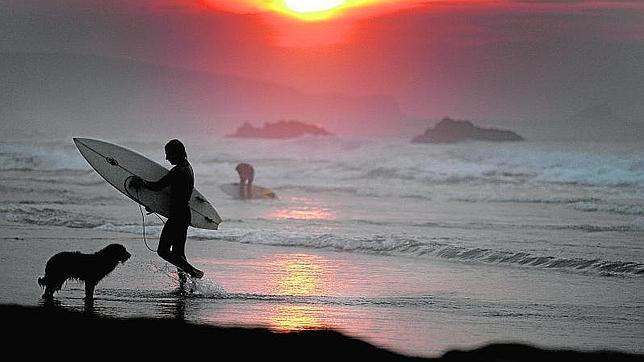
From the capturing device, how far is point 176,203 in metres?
8.52

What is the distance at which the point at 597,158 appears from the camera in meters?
33.3

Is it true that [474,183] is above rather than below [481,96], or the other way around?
below

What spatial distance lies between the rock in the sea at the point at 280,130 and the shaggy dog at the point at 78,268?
38384 mm

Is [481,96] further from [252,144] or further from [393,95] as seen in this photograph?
[252,144]

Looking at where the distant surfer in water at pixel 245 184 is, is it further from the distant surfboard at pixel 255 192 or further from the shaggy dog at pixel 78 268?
the shaggy dog at pixel 78 268

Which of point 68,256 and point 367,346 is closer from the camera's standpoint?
point 367,346

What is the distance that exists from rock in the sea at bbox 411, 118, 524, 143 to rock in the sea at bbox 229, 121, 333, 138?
19.2 feet

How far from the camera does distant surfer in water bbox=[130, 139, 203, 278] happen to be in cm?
849

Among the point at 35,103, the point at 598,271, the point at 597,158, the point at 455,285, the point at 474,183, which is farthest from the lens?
the point at 35,103

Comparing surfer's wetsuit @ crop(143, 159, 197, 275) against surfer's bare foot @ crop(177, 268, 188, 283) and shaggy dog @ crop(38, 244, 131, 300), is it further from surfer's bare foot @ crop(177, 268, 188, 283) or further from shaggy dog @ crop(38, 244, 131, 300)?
shaggy dog @ crop(38, 244, 131, 300)

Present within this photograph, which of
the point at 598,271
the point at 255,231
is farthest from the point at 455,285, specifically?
the point at 255,231

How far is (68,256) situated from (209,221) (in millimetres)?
1971

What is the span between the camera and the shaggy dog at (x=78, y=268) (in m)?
7.90

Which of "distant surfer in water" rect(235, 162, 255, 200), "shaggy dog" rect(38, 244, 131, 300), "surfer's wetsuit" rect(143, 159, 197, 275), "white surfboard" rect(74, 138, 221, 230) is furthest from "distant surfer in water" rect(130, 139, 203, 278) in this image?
"distant surfer in water" rect(235, 162, 255, 200)
